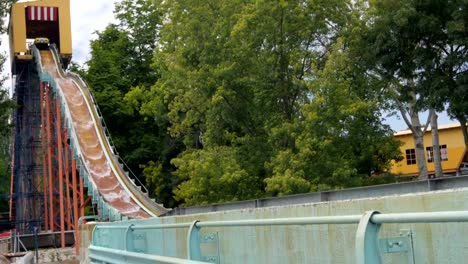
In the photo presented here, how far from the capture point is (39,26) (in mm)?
44219

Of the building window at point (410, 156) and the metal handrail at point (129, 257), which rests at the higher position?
the building window at point (410, 156)

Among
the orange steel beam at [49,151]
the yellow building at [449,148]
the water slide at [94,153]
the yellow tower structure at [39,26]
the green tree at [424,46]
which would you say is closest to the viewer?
the green tree at [424,46]

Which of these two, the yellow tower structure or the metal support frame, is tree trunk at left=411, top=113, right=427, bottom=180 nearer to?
the metal support frame

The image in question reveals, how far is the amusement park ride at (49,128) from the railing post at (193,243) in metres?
24.8

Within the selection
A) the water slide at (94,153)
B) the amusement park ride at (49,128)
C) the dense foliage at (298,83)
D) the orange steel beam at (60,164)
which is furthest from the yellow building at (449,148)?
the orange steel beam at (60,164)

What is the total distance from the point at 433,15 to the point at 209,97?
13828 mm

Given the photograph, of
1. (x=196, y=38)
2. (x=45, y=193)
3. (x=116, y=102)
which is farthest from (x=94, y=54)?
(x=196, y=38)

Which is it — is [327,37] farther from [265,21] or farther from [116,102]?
[116,102]

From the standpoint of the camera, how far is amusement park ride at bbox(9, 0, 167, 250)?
3312 cm

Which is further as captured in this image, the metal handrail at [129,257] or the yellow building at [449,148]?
the yellow building at [449,148]

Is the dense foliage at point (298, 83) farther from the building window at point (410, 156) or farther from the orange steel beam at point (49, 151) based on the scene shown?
the building window at point (410, 156)

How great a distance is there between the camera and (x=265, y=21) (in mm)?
31234

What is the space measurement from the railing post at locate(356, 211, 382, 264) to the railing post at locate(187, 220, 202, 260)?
302 centimetres

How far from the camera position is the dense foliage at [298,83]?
979 inches
